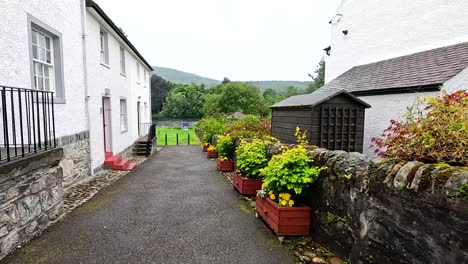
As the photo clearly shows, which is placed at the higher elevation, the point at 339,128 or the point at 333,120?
the point at 333,120

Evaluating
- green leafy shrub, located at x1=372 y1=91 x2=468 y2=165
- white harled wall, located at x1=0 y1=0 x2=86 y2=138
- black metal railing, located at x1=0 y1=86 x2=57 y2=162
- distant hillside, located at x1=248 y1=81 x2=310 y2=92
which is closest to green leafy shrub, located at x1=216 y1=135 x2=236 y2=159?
white harled wall, located at x1=0 y1=0 x2=86 y2=138

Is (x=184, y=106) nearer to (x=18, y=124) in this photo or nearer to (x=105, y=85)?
(x=105, y=85)

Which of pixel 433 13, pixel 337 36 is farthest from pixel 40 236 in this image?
pixel 337 36

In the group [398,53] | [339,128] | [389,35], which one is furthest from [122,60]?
[398,53]

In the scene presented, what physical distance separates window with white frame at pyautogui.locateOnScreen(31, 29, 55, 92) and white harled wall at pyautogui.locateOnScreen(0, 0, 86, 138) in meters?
0.34

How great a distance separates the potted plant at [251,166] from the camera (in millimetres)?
6645

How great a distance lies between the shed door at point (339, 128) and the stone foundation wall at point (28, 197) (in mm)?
7024

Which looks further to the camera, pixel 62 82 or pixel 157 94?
pixel 157 94

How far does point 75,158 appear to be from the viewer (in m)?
8.03

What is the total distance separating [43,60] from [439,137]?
326 inches

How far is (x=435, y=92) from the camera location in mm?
8352

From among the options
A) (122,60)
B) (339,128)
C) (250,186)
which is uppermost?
(122,60)

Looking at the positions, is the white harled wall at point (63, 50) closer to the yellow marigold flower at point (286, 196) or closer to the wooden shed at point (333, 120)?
the yellow marigold flower at point (286, 196)

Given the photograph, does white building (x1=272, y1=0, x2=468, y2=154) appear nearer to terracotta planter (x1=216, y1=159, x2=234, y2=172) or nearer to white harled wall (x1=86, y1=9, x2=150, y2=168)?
terracotta planter (x1=216, y1=159, x2=234, y2=172)
